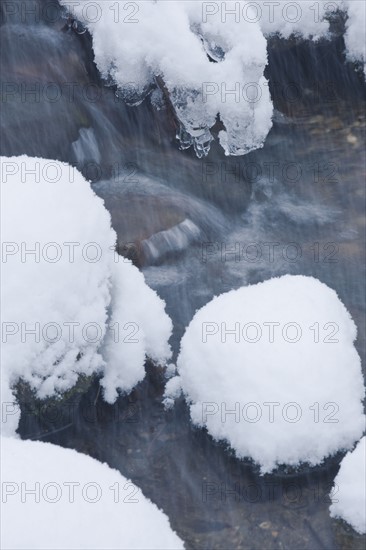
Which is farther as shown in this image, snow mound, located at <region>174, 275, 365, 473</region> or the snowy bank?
the snowy bank

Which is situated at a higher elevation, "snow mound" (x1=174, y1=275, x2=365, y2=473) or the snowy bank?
the snowy bank

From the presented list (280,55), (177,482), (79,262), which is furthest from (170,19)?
(177,482)

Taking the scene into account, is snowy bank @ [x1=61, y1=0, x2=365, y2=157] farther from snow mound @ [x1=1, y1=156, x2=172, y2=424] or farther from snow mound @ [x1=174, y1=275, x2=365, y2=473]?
snow mound @ [x1=174, y1=275, x2=365, y2=473]

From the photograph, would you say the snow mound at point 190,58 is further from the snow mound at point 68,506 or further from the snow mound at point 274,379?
the snow mound at point 68,506

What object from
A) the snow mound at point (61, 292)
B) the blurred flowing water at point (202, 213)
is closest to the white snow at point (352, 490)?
the blurred flowing water at point (202, 213)

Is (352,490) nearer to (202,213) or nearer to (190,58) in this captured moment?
(202,213)

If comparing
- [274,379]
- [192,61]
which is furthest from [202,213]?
[274,379]

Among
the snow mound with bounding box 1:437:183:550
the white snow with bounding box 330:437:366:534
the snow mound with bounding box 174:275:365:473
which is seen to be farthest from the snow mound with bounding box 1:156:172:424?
the white snow with bounding box 330:437:366:534
